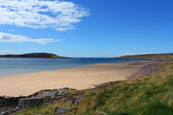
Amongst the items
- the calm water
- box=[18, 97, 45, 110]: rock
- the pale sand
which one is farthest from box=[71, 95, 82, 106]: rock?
the calm water

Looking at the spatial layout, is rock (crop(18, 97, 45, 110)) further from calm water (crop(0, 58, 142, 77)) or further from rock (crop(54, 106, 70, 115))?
calm water (crop(0, 58, 142, 77))

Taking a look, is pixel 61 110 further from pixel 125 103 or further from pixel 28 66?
pixel 28 66

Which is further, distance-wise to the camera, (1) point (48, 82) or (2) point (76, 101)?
(1) point (48, 82)

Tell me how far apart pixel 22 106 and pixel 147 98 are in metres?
5.52

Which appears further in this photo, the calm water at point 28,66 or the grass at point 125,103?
the calm water at point 28,66

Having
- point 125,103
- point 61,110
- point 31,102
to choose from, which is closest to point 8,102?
point 31,102

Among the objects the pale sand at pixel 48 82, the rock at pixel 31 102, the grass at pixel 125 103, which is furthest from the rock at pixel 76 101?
the pale sand at pixel 48 82

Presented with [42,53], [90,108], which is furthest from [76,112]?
[42,53]

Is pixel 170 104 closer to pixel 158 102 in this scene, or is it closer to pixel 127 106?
pixel 158 102

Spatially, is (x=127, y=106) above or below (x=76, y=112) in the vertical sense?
above

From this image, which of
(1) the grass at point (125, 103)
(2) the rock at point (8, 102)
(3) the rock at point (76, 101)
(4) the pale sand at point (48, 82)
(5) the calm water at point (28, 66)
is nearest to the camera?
(1) the grass at point (125, 103)

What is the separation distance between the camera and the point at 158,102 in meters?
4.69

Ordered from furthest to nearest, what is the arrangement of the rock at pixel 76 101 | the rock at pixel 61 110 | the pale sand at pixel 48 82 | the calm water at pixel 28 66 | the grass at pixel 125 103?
the calm water at pixel 28 66
the pale sand at pixel 48 82
the rock at pixel 76 101
the rock at pixel 61 110
the grass at pixel 125 103

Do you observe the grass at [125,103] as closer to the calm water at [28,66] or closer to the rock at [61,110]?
the rock at [61,110]
